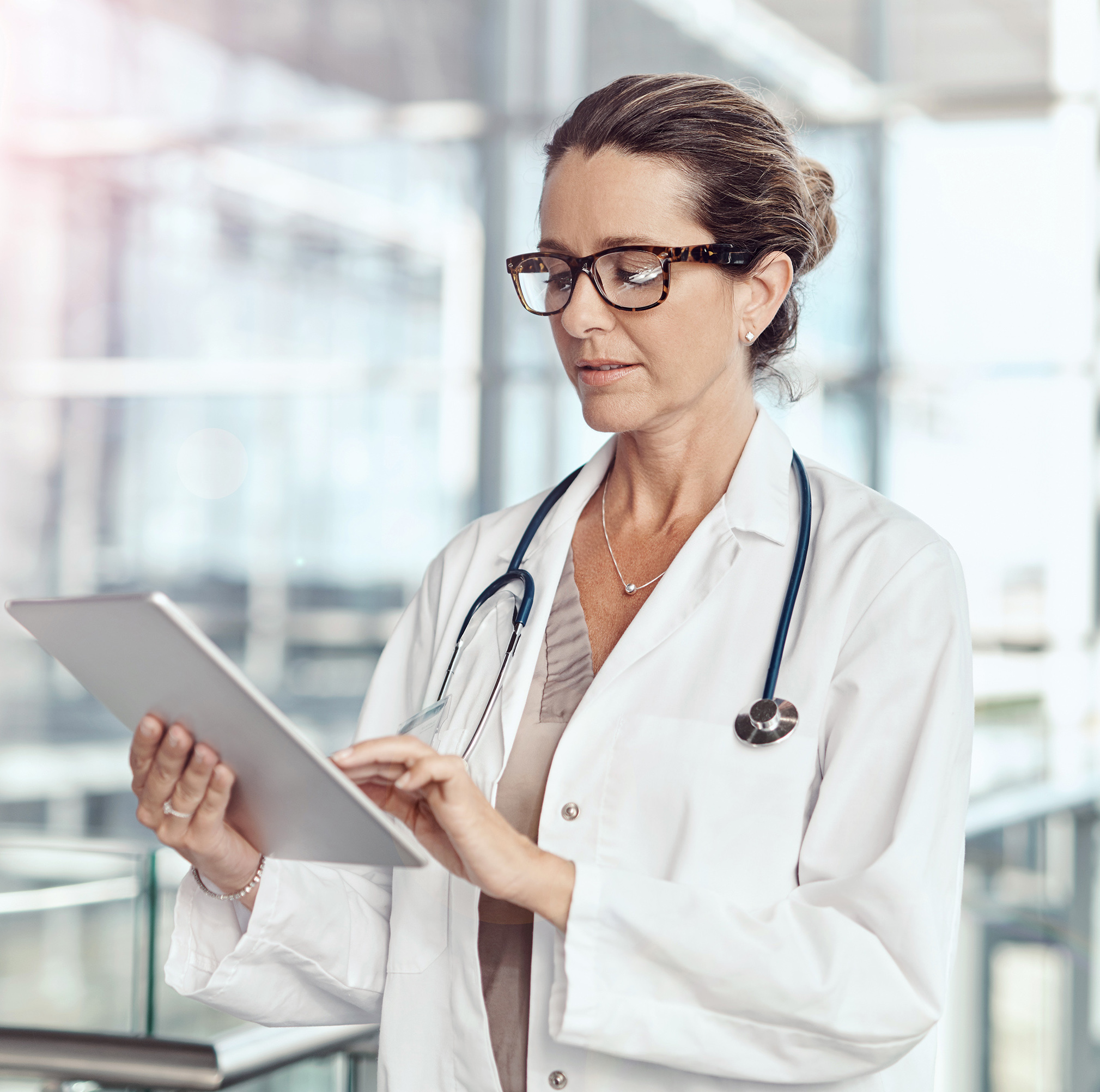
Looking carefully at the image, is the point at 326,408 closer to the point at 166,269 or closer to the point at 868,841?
the point at 166,269

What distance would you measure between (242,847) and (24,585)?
4.62 m

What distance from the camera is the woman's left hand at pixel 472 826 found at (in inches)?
37.8

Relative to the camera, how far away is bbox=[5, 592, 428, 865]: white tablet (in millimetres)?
870

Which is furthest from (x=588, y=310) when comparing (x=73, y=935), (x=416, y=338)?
(x=416, y=338)

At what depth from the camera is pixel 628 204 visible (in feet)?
3.90

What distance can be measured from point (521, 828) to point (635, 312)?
0.49 metres

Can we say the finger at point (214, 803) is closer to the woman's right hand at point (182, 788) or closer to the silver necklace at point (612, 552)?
the woman's right hand at point (182, 788)

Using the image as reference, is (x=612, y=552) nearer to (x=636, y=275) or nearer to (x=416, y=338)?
(x=636, y=275)

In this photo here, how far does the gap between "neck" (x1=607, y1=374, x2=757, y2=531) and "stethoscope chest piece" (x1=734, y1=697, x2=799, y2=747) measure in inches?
11.3

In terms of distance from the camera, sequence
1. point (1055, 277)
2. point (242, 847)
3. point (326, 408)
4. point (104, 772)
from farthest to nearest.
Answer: point (104, 772) → point (326, 408) → point (1055, 277) → point (242, 847)

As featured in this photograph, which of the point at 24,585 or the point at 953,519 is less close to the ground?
the point at 953,519

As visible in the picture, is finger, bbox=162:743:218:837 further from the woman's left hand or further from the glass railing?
the glass railing

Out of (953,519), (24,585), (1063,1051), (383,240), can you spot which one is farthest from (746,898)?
(24,585)

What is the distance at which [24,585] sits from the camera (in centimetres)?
535
